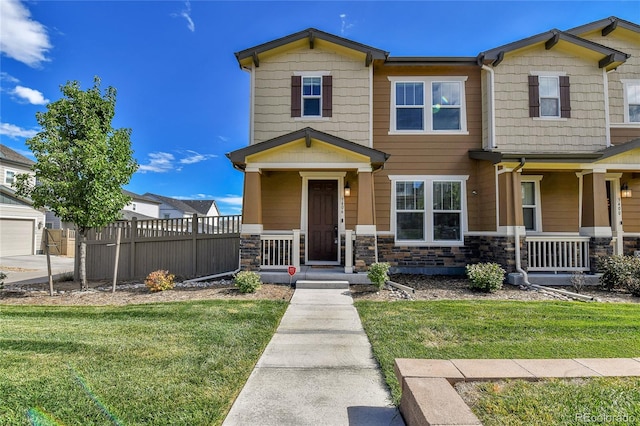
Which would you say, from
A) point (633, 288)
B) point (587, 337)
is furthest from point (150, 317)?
point (633, 288)

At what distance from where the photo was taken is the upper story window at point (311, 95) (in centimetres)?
940

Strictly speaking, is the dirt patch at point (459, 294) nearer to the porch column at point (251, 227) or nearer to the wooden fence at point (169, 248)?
the porch column at point (251, 227)

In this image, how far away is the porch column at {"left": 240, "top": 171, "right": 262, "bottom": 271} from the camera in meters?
8.39

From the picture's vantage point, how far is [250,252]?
27.6 ft

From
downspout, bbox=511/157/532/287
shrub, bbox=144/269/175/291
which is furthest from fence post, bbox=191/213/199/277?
downspout, bbox=511/157/532/287

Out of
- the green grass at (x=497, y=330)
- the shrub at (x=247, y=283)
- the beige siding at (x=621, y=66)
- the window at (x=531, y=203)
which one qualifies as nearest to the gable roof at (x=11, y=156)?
the shrub at (x=247, y=283)

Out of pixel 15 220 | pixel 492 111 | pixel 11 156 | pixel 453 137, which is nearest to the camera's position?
pixel 492 111

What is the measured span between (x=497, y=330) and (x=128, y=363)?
186 inches

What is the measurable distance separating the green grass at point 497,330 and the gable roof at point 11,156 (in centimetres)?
2551

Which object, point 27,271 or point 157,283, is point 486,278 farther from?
point 27,271

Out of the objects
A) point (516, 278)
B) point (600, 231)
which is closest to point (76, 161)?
point (516, 278)

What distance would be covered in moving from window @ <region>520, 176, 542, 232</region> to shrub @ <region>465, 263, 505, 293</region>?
10.4ft

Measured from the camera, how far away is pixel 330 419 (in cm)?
258

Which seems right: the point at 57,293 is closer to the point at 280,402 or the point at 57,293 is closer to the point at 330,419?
the point at 280,402
